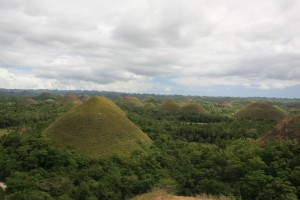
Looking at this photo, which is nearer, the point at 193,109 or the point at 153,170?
the point at 153,170

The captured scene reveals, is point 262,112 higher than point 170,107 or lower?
higher

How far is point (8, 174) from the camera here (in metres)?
34.1

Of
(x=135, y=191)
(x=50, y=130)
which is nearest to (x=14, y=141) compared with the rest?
(x=50, y=130)

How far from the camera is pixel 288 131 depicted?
37.9m

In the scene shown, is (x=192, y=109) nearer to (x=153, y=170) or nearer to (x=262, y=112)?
(x=262, y=112)

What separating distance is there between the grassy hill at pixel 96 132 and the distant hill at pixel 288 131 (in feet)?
53.6

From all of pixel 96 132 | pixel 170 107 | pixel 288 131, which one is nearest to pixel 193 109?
pixel 170 107

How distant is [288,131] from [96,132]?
2342 centimetres

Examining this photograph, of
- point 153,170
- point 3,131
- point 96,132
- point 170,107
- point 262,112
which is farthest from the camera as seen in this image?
point 170,107

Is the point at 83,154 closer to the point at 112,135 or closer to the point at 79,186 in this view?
the point at 112,135

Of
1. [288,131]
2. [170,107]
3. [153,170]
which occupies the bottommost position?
[153,170]

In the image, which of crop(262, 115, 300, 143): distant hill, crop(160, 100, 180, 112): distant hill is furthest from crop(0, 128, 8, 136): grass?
crop(160, 100, 180, 112): distant hill

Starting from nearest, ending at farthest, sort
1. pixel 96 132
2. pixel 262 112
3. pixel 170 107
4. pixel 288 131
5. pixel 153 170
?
pixel 153 170, pixel 288 131, pixel 96 132, pixel 262 112, pixel 170 107

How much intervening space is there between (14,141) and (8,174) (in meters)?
8.13
